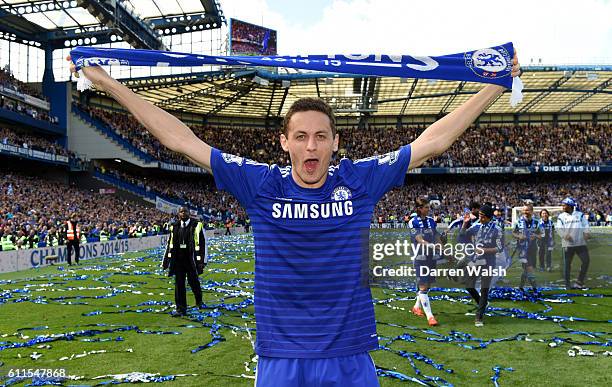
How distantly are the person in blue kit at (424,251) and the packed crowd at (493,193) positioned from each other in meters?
40.8

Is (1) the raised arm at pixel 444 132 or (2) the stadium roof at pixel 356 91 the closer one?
(1) the raised arm at pixel 444 132

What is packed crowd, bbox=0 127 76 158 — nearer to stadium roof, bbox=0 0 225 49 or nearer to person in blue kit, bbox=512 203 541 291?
stadium roof, bbox=0 0 225 49

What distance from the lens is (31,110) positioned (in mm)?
44188

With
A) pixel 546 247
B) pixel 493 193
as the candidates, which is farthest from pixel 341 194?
pixel 493 193

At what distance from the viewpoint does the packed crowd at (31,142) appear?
3862 centimetres

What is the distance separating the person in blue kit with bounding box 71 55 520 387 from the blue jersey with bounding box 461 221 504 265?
7314 millimetres

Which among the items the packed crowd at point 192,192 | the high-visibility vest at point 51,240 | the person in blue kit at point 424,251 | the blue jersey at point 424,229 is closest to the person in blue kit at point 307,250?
the person in blue kit at point 424,251

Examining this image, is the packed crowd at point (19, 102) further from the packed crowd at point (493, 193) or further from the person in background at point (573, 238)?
the person in background at point (573, 238)

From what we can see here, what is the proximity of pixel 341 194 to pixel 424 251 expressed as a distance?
522 centimetres

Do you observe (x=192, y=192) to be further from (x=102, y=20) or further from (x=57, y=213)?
(x=57, y=213)

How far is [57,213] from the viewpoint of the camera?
34.2 metres

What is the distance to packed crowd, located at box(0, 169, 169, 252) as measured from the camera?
24.2 metres

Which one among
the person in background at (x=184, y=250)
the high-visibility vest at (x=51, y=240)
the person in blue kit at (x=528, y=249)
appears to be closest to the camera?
the person in background at (x=184, y=250)

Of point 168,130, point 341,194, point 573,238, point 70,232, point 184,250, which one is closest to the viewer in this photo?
point 341,194
